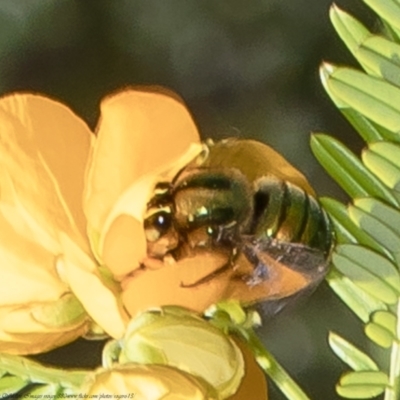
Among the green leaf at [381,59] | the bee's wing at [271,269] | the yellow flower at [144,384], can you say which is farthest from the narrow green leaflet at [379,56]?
the yellow flower at [144,384]

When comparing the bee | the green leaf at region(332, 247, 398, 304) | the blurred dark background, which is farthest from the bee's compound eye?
the blurred dark background

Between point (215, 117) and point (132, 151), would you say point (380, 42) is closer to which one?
point (132, 151)

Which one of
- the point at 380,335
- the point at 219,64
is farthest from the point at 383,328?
the point at 219,64

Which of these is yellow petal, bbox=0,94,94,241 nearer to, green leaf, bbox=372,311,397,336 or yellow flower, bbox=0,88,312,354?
yellow flower, bbox=0,88,312,354

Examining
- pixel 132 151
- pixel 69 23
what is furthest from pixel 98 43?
pixel 132 151

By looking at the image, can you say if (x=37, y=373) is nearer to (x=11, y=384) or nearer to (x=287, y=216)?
(x=11, y=384)

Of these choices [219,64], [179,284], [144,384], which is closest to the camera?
[144,384]
